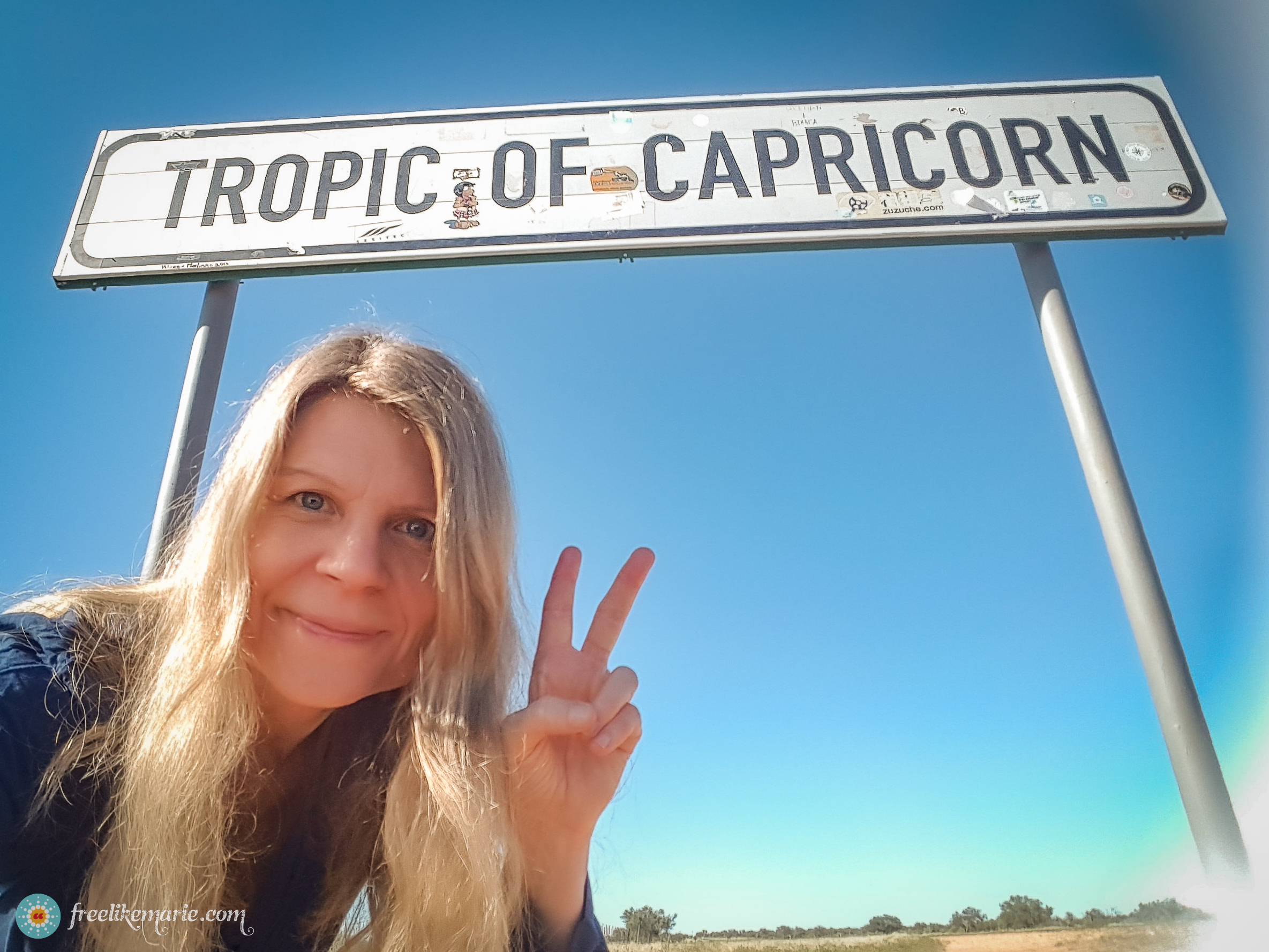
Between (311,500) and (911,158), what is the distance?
6.85 feet

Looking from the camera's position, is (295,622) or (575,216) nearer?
(295,622)

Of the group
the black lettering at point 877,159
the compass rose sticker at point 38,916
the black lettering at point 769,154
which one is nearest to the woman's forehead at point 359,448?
the compass rose sticker at point 38,916

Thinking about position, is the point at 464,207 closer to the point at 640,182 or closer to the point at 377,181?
the point at 377,181

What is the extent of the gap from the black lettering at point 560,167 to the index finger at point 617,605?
1.28 meters

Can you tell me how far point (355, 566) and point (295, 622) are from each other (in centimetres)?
18

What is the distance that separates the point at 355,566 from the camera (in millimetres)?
1173

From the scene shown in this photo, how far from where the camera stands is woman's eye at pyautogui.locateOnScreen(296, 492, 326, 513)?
4.16 feet

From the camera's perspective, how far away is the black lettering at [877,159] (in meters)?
2.11

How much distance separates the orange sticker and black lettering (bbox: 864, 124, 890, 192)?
30.6 inches

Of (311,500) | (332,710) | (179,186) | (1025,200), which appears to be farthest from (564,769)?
(179,186)

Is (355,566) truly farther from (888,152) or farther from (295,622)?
(888,152)

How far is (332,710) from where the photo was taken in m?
1.42

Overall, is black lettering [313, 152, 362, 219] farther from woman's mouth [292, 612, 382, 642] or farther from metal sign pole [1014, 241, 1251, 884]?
metal sign pole [1014, 241, 1251, 884]

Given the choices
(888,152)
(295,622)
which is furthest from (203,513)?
(888,152)
